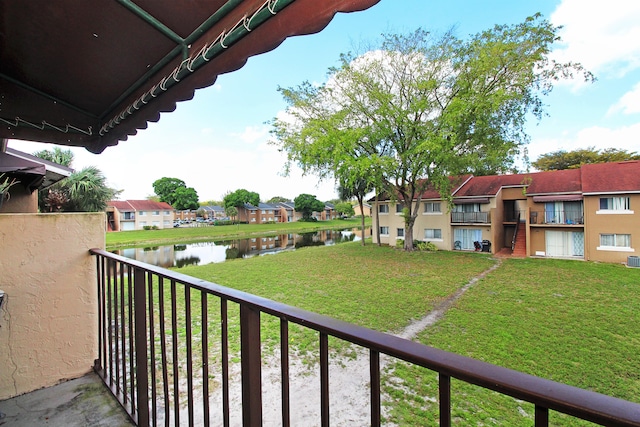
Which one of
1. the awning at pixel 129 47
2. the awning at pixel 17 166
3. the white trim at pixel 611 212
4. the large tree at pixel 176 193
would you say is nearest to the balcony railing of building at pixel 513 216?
the white trim at pixel 611 212

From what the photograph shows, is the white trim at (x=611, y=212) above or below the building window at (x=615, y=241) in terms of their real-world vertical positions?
above

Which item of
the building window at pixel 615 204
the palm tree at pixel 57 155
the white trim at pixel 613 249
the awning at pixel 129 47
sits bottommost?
the white trim at pixel 613 249

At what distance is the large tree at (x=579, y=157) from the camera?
20237 mm

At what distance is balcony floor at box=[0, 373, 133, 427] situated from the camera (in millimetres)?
1715

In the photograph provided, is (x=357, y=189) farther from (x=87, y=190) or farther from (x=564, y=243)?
Answer: (x=87, y=190)

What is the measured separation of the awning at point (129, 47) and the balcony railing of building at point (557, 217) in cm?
1514

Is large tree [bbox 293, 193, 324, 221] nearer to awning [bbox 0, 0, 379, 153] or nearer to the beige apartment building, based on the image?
the beige apartment building

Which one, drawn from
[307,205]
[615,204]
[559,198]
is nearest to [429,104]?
[559,198]

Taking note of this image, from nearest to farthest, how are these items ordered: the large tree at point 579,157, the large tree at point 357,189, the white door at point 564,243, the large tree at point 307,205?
the white door at point 564,243
the large tree at point 357,189
the large tree at point 579,157
the large tree at point 307,205

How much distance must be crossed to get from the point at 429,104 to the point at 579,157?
16.7 metres

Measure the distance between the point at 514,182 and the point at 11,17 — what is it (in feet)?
56.9

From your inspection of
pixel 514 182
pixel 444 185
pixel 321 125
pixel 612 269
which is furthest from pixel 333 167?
pixel 612 269

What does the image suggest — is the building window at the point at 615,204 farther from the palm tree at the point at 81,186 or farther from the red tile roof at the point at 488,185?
the palm tree at the point at 81,186

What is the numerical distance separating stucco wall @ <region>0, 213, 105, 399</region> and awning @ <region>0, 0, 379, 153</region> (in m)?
0.88
